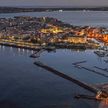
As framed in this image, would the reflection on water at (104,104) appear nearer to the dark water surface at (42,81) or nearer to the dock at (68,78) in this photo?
the dark water surface at (42,81)

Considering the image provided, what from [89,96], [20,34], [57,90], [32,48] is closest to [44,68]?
[57,90]

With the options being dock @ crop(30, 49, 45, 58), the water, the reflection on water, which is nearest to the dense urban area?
dock @ crop(30, 49, 45, 58)

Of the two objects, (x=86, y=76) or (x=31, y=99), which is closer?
(x=31, y=99)

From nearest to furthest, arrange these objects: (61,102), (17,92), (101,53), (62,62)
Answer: (61,102)
(17,92)
(62,62)
(101,53)

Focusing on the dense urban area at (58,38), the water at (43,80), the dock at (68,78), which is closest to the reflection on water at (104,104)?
the water at (43,80)

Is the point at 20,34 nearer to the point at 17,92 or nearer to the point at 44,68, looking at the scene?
the point at 44,68

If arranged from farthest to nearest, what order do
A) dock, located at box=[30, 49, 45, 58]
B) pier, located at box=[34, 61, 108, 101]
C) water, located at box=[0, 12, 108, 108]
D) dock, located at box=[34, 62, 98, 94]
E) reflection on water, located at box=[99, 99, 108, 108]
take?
1. dock, located at box=[30, 49, 45, 58]
2. dock, located at box=[34, 62, 98, 94]
3. pier, located at box=[34, 61, 108, 101]
4. water, located at box=[0, 12, 108, 108]
5. reflection on water, located at box=[99, 99, 108, 108]

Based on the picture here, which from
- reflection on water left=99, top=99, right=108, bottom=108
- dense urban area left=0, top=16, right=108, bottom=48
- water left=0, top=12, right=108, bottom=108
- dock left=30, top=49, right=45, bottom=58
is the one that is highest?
reflection on water left=99, top=99, right=108, bottom=108

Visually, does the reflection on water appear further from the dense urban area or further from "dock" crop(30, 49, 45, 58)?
the dense urban area
